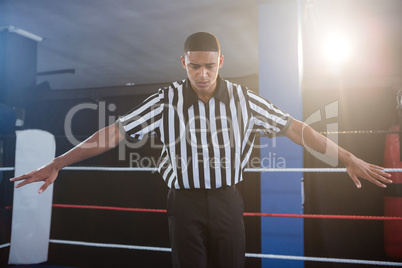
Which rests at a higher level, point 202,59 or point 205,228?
point 202,59

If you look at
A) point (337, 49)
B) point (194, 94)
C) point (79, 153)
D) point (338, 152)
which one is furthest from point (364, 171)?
point (337, 49)

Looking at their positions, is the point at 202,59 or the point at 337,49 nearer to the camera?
the point at 202,59

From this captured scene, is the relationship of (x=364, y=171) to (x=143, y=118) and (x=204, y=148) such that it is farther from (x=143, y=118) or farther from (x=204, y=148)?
(x=143, y=118)

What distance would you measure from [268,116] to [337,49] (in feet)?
11.8

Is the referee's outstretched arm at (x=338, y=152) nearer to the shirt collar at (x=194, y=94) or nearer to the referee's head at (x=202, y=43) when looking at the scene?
the shirt collar at (x=194, y=94)

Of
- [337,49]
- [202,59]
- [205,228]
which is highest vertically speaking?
[337,49]

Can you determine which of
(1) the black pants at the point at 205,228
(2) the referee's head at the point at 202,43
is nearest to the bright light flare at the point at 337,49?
(2) the referee's head at the point at 202,43

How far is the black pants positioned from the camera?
49.6 inches

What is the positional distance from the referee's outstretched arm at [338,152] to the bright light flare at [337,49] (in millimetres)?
3385

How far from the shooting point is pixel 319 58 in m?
4.76

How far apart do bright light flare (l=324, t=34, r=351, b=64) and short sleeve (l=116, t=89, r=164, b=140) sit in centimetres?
364

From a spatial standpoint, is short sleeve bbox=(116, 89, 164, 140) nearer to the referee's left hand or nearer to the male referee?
the male referee

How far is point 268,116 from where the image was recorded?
54.9 inches

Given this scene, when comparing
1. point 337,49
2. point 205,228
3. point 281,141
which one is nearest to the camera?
point 205,228
